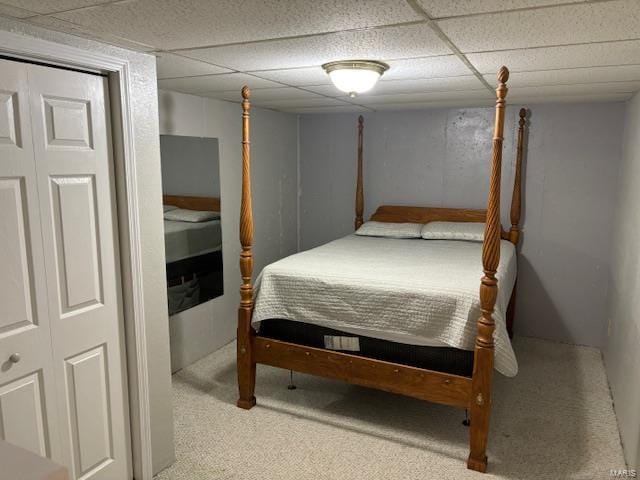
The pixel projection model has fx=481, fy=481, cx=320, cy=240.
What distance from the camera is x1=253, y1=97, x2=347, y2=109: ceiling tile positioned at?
371 cm

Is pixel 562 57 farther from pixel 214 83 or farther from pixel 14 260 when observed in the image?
pixel 14 260

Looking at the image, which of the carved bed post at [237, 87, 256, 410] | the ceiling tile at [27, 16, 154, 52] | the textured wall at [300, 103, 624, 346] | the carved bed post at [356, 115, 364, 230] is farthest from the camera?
the carved bed post at [356, 115, 364, 230]

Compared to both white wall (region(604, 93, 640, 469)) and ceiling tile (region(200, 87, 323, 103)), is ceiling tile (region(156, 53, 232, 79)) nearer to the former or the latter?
ceiling tile (region(200, 87, 323, 103))

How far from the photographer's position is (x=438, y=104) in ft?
12.9

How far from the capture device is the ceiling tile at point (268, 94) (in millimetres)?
3193

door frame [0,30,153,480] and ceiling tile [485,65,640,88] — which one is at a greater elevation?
ceiling tile [485,65,640,88]

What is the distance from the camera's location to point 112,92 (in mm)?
2020

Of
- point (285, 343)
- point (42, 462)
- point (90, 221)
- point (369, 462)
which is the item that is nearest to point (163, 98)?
point (90, 221)

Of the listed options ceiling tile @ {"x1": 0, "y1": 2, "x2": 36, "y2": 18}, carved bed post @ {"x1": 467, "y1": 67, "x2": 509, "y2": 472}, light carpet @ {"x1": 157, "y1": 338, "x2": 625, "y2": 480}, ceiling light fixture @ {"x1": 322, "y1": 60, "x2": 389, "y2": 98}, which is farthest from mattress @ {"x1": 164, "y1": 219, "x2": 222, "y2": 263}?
carved bed post @ {"x1": 467, "y1": 67, "x2": 509, "y2": 472}

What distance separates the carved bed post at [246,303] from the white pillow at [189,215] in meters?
0.70

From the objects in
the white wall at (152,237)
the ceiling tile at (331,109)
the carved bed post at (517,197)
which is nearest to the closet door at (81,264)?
the white wall at (152,237)

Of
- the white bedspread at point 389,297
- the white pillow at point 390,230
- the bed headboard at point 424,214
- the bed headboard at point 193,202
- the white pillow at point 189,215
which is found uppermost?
the bed headboard at point 193,202

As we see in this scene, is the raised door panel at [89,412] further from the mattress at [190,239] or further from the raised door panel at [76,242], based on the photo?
the mattress at [190,239]

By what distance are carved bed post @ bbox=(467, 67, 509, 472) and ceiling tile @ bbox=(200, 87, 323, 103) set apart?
1.47 m
